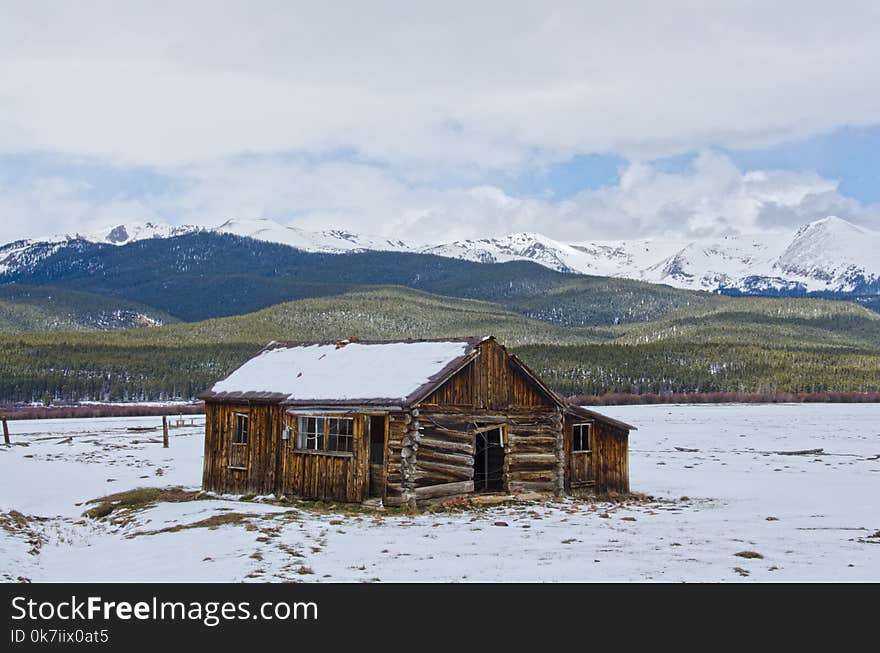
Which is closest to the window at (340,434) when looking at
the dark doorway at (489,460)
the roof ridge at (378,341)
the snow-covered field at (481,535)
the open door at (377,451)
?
the open door at (377,451)

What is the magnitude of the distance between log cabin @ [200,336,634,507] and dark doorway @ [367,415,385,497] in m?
0.03

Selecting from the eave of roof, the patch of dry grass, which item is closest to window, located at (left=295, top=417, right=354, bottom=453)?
the eave of roof

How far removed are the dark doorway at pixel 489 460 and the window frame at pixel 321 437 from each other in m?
4.28

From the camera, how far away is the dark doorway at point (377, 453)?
90.0 feet

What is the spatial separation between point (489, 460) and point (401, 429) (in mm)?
6199

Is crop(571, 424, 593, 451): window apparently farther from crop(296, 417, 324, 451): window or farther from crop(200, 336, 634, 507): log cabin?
crop(296, 417, 324, 451): window

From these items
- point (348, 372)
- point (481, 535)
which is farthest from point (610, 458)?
point (481, 535)

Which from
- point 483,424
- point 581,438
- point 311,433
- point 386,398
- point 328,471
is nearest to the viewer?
point 386,398

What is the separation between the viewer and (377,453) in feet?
91.6

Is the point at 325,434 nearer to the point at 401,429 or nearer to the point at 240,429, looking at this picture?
the point at 401,429

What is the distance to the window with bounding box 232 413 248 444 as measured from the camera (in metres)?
30.8

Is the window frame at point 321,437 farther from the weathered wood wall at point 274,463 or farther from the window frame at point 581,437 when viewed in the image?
the window frame at point 581,437
